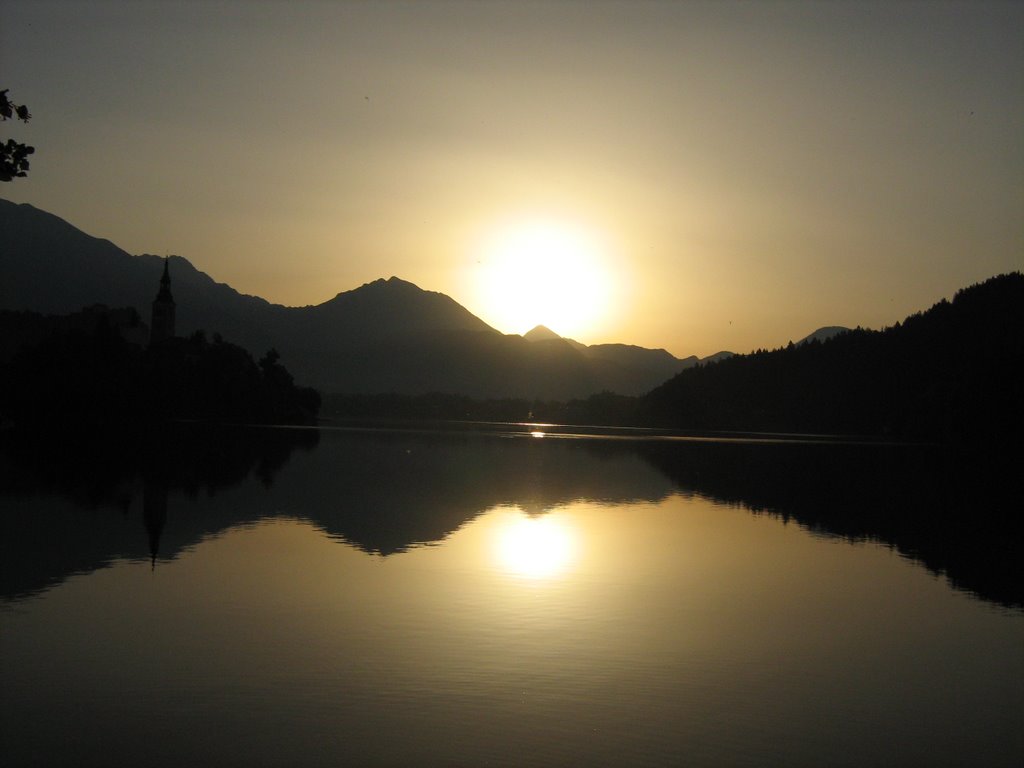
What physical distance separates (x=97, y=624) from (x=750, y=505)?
39084mm

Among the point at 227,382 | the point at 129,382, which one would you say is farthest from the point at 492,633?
the point at 227,382

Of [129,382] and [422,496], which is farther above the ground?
[129,382]

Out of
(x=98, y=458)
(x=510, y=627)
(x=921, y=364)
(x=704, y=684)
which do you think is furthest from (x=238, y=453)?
(x=921, y=364)

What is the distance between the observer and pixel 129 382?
135625 millimetres

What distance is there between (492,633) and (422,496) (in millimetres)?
31329

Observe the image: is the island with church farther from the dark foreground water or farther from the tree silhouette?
the tree silhouette

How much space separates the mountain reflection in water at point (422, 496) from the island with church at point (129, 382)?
27238 mm

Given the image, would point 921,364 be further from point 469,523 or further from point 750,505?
point 469,523

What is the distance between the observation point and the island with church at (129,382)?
11644 cm

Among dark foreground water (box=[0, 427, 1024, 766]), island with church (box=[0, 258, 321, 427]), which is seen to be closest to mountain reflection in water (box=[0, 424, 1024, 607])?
dark foreground water (box=[0, 427, 1024, 766])

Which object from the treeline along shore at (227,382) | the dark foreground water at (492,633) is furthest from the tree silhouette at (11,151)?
the treeline along shore at (227,382)

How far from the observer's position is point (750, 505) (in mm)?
53125

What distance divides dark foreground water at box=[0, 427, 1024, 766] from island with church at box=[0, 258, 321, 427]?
75.5 meters

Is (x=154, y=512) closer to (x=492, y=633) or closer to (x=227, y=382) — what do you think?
(x=492, y=633)
